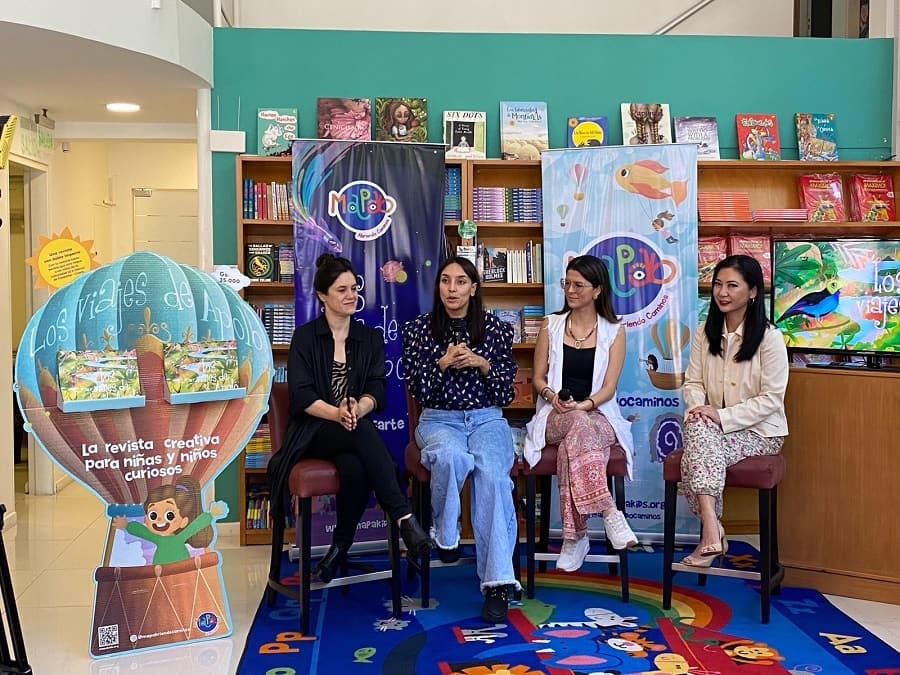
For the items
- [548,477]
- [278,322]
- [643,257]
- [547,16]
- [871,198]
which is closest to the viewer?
[548,477]

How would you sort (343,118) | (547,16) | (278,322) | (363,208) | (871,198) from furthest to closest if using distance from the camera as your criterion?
1. (547,16)
2. (871,198)
3. (343,118)
4. (278,322)
5. (363,208)

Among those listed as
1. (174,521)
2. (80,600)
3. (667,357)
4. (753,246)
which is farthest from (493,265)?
(80,600)

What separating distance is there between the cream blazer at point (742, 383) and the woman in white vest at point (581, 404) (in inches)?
13.8

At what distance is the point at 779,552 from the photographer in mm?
4652

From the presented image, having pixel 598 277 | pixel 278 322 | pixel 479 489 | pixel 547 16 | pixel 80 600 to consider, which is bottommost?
pixel 80 600

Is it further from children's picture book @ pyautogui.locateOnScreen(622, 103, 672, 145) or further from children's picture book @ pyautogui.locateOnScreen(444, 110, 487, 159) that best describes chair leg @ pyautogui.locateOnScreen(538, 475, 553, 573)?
children's picture book @ pyautogui.locateOnScreen(622, 103, 672, 145)

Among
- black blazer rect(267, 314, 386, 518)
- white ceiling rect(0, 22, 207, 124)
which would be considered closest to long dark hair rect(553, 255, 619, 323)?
black blazer rect(267, 314, 386, 518)

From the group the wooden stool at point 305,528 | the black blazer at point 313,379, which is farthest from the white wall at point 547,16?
the wooden stool at point 305,528

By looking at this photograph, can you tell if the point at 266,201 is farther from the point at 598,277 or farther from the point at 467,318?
the point at 598,277

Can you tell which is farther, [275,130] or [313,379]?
[275,130]

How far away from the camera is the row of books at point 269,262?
5.42 metres

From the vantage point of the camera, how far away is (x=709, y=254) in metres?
5.65

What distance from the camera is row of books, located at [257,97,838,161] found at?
555cm

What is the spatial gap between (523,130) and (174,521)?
293 cm
